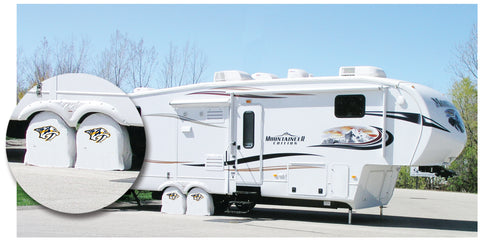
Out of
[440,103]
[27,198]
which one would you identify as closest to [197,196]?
[27,198]

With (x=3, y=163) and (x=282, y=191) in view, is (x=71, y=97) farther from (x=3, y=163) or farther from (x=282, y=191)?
(x=282, y=191)

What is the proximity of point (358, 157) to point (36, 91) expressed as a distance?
241 inches

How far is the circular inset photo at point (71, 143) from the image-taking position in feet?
33.3

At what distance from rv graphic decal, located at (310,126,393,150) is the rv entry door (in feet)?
4.10

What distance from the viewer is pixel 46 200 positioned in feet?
33.2

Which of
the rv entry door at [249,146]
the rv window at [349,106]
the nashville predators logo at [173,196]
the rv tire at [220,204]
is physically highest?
the rv window at [349,106]

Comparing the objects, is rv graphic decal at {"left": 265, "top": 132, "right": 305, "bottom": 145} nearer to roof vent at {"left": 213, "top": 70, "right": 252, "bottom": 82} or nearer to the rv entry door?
the rv entry door

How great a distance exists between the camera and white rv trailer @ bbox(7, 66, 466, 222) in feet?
32.1

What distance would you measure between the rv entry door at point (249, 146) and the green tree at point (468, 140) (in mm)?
13940

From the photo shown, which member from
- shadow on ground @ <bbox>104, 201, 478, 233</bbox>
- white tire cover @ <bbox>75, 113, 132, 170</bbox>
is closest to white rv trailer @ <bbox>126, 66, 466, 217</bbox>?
shadow on ground @ <bbox>104, 201, 478, 233</bbox>

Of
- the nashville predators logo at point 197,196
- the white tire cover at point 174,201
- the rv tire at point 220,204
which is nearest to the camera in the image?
the nashville predators logo at point 197,196

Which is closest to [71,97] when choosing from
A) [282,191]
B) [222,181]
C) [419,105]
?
[222,181]

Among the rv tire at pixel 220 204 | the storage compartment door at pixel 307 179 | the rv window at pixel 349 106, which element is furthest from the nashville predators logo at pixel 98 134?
the rv window at pixel 349 106

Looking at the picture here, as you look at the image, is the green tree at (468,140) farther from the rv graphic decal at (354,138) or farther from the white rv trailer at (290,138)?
the rv graphic decal at (354,138)
